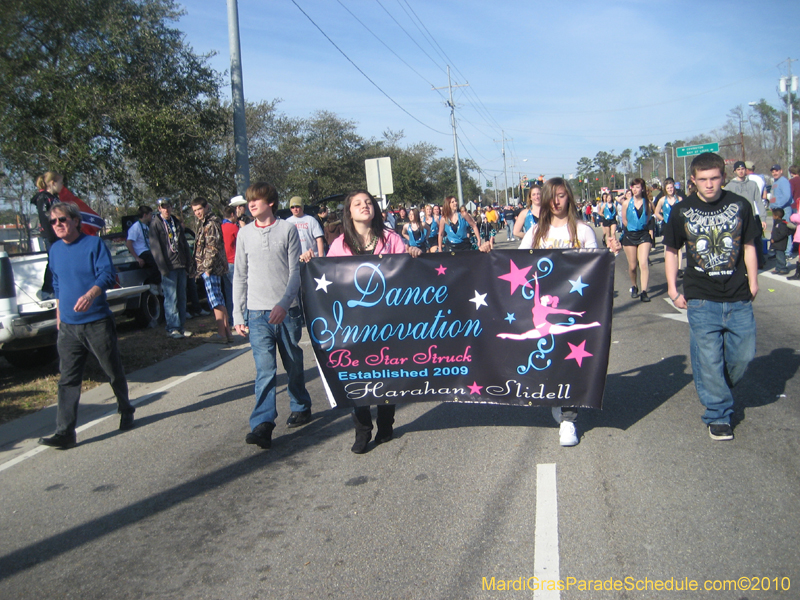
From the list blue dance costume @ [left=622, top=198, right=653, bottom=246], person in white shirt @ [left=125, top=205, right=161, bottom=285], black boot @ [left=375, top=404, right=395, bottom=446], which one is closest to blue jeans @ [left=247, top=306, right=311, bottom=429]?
black boot @ [left=375, top=404, right=395, bottom=446]

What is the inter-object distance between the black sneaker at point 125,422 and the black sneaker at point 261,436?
157 centimetres

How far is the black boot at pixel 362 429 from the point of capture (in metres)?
4.81

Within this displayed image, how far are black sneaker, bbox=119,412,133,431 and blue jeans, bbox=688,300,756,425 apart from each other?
477 cm

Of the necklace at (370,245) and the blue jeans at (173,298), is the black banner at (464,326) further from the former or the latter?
the blue jeans at (173,298)

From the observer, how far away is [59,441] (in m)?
5.48

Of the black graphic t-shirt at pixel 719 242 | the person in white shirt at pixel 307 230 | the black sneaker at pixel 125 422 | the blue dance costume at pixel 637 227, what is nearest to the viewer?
the black graphic t-shirt at pixel 719 242

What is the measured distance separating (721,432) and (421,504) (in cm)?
215

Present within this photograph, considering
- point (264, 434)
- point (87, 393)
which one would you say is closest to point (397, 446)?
point (264, 434)

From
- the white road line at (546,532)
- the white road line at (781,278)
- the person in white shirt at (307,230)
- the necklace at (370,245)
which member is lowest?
the white road line at (546,532)

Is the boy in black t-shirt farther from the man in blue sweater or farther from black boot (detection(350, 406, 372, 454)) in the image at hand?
the man in blue sweater

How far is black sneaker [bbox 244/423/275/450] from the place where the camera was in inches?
197

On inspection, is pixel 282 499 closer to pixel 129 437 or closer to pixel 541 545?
pixel 541 545

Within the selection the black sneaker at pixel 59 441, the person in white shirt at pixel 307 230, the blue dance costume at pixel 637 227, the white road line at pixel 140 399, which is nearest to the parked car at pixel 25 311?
the white road line at pixel 140 399

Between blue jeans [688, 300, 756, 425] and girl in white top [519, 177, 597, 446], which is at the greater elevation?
girl in white top [519, 177, 597, 446]
